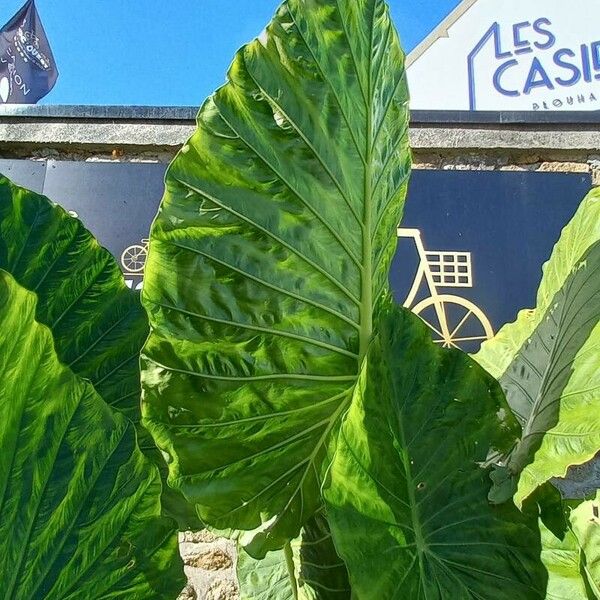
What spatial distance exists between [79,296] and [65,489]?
0.98 ft

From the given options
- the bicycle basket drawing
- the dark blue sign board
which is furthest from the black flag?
the bicycle basket drawing

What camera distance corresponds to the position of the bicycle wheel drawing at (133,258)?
1.86 metres

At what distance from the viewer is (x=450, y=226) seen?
6.19 ft

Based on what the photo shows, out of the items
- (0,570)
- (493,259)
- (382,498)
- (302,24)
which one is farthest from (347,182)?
(493,259)

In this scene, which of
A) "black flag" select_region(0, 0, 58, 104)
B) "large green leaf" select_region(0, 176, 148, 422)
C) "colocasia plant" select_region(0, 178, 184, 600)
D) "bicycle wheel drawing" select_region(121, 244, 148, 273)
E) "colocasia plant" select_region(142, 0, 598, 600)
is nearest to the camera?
"colocasia plant" select_region(0, 178, 184, 600)

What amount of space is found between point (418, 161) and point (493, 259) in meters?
0.37

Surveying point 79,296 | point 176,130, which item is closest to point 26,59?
point 176,130

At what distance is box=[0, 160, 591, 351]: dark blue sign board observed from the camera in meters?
1.79

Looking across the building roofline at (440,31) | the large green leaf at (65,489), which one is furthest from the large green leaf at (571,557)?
the building roofline at (440,31)

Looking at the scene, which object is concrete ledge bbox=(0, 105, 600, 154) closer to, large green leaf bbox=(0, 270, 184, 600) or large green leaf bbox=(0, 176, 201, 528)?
large green leaf bbox=(0, 176, 201, 528)

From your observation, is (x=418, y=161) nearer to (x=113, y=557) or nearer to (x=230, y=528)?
(x=230, y=528)

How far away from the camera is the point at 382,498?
470 mm

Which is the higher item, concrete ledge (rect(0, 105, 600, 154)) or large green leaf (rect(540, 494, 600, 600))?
concrete ledge (rect(0, 105, 600, 154))

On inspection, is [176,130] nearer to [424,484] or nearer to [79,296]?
[79,296]
